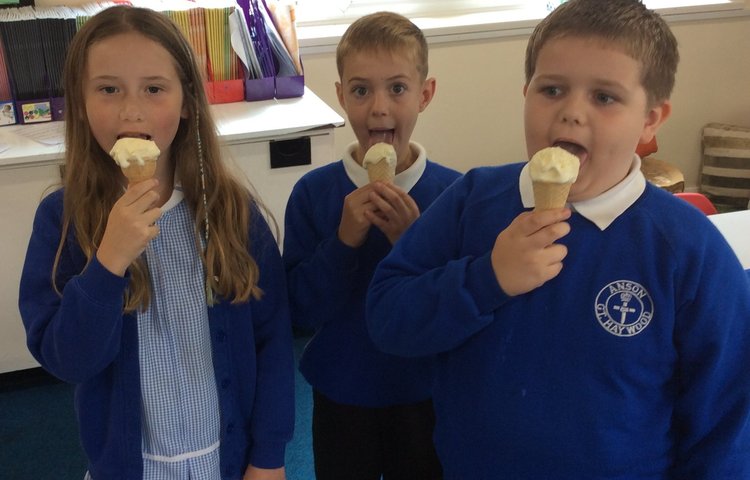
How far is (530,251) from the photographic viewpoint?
90 centimetres

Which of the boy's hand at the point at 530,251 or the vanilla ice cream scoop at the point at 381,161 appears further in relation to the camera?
the vanilla ice cream scoop at the point at 381,161

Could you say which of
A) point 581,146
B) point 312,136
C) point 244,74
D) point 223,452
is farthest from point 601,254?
point 244,74

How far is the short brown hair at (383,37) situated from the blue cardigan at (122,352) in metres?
0.38

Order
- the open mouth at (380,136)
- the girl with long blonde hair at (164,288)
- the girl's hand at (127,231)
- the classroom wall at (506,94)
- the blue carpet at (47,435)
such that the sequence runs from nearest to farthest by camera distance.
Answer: the girl's hand at (127,231) → the girl with long blonde hair at (164,288) → the open mouth at (380,136) → the blue carpet at (47,435) → the classroom wall at (506,94)

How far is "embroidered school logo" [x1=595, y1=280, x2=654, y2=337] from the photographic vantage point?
0.92m

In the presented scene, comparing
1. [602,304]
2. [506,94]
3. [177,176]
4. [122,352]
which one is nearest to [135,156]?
[177,176]

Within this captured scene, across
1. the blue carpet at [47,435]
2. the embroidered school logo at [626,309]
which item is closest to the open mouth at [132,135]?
the embroidered school logo at [626,309]

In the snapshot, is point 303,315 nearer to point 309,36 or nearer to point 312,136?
point 312,136

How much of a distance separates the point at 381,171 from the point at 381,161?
0.02m

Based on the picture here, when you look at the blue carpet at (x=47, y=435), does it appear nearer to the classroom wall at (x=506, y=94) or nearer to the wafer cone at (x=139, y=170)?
the wafer cone at (x=139, y=170)

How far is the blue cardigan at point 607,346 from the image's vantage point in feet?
3.00

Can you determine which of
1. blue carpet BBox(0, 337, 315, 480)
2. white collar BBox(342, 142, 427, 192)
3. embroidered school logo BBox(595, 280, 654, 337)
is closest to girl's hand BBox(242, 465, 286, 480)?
white collar BBox(342, 142, 427, 192)

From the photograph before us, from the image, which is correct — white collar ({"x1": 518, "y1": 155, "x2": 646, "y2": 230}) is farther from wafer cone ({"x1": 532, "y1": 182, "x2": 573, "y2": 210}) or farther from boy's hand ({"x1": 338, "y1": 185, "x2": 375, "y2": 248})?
boy's hand ({"x1": 338, "y1": 185, "x2": 375, "y2": 248})

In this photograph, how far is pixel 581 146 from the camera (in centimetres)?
94
